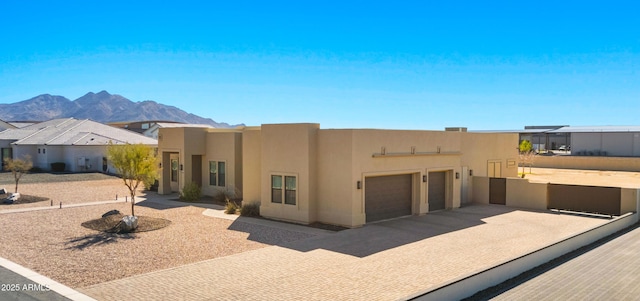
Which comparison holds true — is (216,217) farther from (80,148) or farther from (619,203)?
(80,148)

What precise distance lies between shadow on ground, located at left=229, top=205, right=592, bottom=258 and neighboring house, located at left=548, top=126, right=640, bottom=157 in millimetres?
35357

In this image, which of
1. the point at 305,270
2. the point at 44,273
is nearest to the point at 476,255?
the point at 305,270

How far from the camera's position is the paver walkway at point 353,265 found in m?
9.52

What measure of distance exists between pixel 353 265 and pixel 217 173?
14.9 m

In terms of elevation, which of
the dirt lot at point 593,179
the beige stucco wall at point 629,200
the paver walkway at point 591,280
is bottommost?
the paver walkway at point 591,280

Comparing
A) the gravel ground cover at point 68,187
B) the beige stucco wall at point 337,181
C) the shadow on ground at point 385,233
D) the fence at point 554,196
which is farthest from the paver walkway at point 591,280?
the gravel ground cover at point 68,187

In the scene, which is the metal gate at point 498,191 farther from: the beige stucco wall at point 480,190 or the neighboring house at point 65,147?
the neighboring house at point 65,147

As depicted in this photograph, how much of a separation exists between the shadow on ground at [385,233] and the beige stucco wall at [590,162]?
28.1m

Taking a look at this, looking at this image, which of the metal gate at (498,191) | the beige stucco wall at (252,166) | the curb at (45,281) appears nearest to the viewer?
the curb at (45,281)

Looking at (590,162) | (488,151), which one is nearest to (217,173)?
(488,151)

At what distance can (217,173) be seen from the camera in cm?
2480

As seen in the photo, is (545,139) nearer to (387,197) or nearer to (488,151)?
(488,151)

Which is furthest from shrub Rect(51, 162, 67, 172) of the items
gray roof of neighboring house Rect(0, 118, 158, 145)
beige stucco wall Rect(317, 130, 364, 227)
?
beige stucco wall Rect(317, 130, 364, 227)

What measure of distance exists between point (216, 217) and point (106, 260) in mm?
6921
